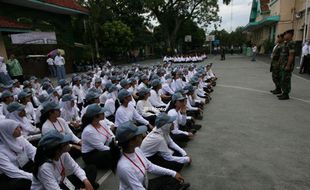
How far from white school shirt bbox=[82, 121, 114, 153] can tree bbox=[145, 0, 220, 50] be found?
31.1 metres

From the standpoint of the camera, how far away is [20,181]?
3223mm

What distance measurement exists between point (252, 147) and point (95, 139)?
2.94 m

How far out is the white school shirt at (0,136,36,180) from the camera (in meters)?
3.25

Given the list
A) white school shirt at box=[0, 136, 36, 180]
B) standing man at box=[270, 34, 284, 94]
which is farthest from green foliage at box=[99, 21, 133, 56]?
white school shirt at box=[0, 136, 36, 180]

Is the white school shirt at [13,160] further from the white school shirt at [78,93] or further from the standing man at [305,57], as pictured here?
the standing man at [305,57]

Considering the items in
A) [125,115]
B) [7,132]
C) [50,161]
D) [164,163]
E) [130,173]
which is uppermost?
[7,132]

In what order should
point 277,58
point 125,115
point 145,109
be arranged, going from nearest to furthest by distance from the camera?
point 125,115
point 145,109
point 277,58

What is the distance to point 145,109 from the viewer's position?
245 inches

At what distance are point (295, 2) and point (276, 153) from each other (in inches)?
1002

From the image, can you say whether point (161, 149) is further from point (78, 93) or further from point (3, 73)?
point (3, 73)

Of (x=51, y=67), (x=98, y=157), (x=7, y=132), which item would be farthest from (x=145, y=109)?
(x=51, y=67)

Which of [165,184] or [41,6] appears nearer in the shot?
[165,184]

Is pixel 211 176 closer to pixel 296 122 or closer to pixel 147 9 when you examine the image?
pixel 296 122

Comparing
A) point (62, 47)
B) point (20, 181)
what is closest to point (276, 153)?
point (20, 181)
